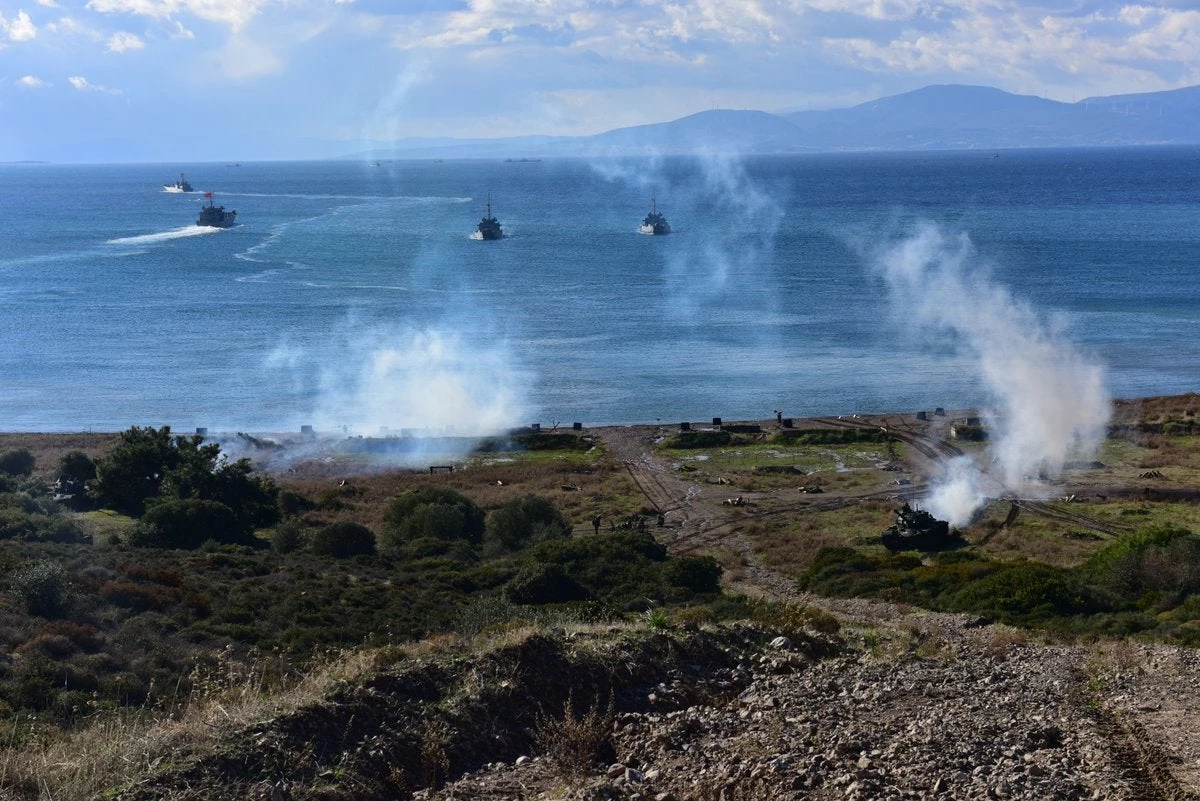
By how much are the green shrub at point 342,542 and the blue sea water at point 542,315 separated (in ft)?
78.9

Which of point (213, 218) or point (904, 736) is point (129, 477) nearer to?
point (904, 736)

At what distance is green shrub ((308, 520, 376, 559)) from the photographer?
29.0m

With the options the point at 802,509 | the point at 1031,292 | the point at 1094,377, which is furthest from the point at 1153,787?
the point at 1031,292

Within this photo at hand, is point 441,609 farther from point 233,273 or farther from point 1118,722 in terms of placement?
point 233,273

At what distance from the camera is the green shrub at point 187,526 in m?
29.1

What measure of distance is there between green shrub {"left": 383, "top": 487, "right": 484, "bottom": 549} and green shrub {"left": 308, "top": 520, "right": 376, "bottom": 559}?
3.83 feet

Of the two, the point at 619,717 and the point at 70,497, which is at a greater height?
the point at 619,717

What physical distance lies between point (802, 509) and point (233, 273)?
75632 mm

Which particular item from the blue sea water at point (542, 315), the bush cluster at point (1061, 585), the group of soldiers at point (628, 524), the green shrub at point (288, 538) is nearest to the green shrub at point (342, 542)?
the green shrub at point (288, 538)

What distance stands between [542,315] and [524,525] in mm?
49445

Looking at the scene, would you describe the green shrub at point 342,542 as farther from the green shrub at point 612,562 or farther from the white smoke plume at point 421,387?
the white smoke plume at point 421,387

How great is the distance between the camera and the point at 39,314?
8462 centimetres

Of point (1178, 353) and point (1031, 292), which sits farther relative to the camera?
point (1031, 292)

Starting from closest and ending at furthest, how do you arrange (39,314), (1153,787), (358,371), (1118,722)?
(1153,787), (1118,722), (358,371), (39,314)
